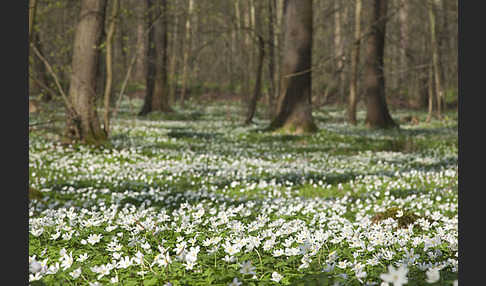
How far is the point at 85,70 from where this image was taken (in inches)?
485

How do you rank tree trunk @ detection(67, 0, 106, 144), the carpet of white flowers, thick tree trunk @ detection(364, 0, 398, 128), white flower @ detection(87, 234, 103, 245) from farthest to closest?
thick tree trunk @ detection(364, 0, 398, 128) < tree trunk @ detection(67, 0, 106, 144) < white flower @ detection(87, 234, 103, 245) < the carpet of white flowers

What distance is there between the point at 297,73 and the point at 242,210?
1201 cm

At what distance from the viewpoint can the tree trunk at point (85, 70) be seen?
1220 cm

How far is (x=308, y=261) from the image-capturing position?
301 cm

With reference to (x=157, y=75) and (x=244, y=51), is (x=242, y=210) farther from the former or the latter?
(x=244, y=51)

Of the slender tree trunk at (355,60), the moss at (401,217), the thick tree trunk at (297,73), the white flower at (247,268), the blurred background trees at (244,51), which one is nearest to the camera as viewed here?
the white flower at (247,268)

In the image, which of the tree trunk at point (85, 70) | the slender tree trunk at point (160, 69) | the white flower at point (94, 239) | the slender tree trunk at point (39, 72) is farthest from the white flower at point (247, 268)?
the slender tree trunk at point (160, 69)

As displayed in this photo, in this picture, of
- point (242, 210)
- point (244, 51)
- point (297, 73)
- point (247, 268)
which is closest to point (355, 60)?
point (297, 73)

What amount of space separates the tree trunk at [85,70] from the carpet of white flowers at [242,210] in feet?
2.87

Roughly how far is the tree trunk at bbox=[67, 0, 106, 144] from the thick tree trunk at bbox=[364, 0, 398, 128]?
13.9 metres

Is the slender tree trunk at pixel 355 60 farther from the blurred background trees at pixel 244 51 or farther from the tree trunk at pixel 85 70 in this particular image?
the tree trunk at pixel 85 70

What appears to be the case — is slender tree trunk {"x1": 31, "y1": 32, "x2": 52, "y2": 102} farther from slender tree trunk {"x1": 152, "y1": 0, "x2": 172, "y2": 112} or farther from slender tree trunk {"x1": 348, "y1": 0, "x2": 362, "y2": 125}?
slender tree trunk {"x1": 348, "y1": 0, "x2": 362, "y2": 125}

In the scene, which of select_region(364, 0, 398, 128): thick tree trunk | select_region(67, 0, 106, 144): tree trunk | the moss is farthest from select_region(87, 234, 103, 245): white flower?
select_region(364, 0, 398, 128): thick tree trunk

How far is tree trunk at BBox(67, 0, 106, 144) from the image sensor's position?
12.2 meters
